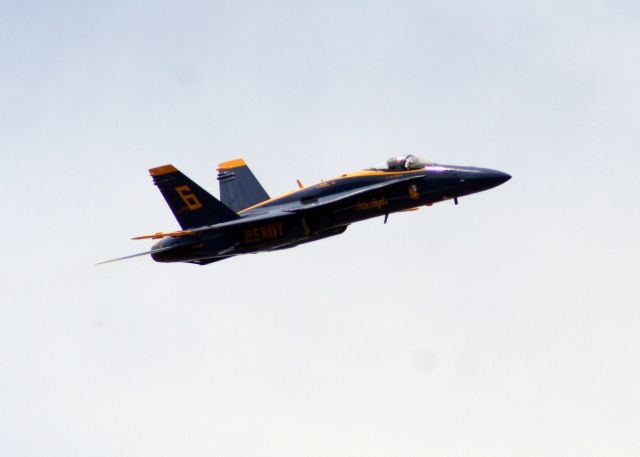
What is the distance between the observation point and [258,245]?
50688mm

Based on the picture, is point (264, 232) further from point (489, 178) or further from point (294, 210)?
point (489, 178)

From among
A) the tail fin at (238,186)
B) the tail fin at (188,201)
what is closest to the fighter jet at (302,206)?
the tail fin at (188,201)

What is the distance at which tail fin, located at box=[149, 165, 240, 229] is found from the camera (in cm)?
5109

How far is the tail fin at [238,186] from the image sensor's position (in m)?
55.2

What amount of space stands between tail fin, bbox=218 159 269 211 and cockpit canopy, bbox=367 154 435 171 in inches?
269

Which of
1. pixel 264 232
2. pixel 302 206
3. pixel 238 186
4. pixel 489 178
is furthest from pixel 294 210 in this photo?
pixel 489 178

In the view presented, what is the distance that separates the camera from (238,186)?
56.0 m

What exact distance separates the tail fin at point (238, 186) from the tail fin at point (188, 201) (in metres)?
3.72

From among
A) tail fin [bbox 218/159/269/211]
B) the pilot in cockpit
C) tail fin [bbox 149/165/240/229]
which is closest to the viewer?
the pilot in cockpit

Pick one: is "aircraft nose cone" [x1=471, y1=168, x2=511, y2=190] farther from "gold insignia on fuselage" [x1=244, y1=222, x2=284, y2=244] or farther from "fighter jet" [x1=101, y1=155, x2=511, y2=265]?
"gold insignia on fuselage" [x1=244, y1=222, x2=284, y2=244]

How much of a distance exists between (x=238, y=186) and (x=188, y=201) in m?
5.08

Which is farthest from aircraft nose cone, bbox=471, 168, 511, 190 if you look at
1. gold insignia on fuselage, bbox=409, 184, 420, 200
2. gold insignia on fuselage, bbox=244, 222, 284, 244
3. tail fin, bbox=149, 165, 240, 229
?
tail fin, bbox=149, 165, 240, 229

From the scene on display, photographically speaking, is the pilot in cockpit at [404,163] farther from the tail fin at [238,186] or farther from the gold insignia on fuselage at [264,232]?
the tail fin at [238,186]

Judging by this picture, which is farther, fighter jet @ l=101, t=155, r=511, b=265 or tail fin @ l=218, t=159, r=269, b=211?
tail fin @ l=218, t=159, r=269, b=211
